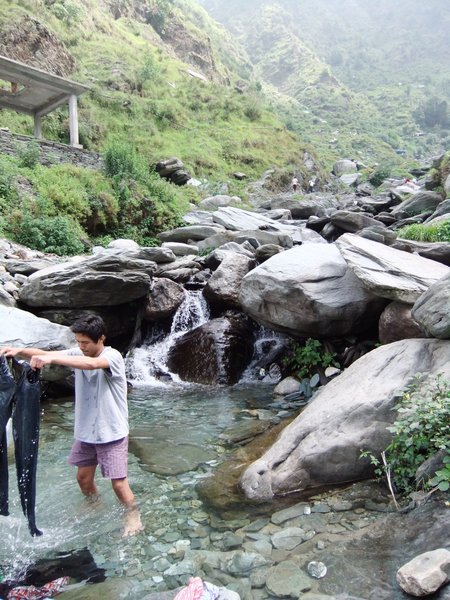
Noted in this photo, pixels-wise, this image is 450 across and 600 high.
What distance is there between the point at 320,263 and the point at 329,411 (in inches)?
151

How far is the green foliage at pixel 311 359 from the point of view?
319 inches

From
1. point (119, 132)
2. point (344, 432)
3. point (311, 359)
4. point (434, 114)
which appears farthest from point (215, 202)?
point (434, 114)

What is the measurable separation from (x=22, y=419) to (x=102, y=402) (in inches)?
28.1

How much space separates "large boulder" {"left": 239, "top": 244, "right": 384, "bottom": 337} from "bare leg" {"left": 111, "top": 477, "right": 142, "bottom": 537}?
457 centimetres

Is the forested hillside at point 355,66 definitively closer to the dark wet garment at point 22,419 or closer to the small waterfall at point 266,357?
the small waterfall at point 266,357

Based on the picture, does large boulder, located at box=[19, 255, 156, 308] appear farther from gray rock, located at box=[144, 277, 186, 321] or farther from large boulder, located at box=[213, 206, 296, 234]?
large boulder, located at box=[213, 206, 296, 234]

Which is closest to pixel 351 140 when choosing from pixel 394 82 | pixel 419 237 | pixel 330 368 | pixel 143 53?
pixel 143 53

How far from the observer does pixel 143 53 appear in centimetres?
4497

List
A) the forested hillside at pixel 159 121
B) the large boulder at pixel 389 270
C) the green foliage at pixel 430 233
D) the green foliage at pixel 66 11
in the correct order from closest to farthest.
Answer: the large boulder at pixel 389 270 → the green foliage at pixel 430 233 → the forested hillside at pixel 159 121 → the green foliage at pixel 66 11

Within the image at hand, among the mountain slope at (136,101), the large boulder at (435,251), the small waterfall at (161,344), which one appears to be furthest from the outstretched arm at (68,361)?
the mountain slope at (136,101)

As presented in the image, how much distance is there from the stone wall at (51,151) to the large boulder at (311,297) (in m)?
11.5

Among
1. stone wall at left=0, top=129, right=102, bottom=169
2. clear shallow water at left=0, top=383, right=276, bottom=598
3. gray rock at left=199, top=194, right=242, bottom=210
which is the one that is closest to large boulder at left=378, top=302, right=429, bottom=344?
clear shallow water at left=0, top=383, right=276, bottom=598

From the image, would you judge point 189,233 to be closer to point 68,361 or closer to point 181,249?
point 181,249

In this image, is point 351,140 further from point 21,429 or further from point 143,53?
point 21,429
